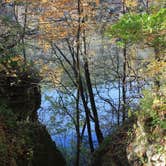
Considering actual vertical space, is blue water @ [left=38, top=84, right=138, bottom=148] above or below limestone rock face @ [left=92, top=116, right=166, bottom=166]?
above

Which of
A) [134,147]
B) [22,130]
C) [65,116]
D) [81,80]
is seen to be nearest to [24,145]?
[22,130]

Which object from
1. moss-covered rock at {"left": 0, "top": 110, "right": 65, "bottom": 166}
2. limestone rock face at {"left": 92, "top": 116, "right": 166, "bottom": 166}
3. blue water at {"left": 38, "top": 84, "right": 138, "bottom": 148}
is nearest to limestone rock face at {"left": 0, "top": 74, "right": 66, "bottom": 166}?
moss-covered rock at {"left": 0, "top": 110, "right": 65, "bottom": 166}

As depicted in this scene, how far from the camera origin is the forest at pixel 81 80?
6.25 meters

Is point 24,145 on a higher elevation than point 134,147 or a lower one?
higher

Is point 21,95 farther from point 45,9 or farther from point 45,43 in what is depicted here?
point 45,9

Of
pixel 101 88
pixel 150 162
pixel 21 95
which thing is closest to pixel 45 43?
pixel 21 95

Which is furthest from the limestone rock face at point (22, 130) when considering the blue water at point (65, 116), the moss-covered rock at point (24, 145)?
the blue water at point (65, 116)

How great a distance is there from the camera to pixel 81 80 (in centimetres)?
1037

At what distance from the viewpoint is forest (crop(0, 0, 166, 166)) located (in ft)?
20.5

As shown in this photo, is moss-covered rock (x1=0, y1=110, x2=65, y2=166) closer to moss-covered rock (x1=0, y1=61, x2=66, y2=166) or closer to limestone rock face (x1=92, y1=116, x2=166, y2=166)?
moss-covered rock (x1=0, y1=61, x2=66, y2=166)

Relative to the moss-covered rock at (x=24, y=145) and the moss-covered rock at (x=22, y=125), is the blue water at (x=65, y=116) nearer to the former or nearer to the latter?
the moss-covered rock at (x=22, y=125)

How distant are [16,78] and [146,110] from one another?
161 inches

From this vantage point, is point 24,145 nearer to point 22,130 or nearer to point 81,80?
point 22,130

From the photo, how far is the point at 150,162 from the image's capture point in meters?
5.73
